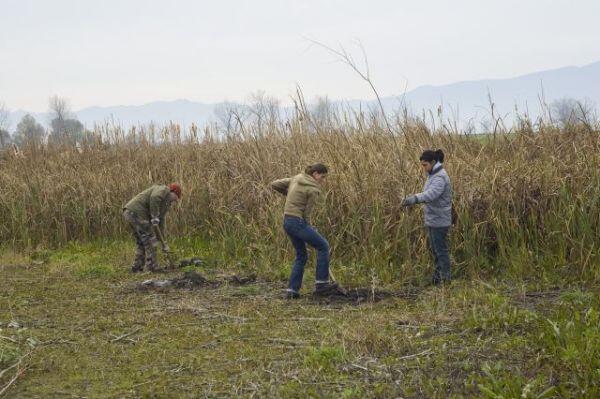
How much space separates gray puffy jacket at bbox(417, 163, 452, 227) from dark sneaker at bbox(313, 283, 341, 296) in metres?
1.43

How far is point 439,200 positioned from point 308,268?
7.92ft

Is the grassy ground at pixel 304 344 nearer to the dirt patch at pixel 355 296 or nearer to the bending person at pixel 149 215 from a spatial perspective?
the dirt patch at pixel 355 296

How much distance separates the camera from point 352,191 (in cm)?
1009

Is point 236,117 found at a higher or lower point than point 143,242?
higher

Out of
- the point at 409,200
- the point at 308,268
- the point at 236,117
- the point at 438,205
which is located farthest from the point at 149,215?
the point at 438,205

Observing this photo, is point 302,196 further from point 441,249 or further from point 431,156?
point 441,249

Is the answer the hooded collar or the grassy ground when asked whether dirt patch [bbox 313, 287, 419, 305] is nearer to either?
the grassy ground

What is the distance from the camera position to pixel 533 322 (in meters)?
6.35

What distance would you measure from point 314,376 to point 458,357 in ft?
4.02

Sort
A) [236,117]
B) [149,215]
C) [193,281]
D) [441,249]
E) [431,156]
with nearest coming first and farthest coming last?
[431,156]
[441,249]
[193,281]
[149,215]
[236,117]

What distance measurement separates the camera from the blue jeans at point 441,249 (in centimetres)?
884

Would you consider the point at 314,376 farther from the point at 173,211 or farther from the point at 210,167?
the point at 210,167

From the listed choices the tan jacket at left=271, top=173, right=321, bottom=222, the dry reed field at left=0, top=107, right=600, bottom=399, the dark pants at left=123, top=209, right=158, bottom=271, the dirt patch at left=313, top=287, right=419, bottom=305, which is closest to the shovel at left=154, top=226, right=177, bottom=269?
the dark pants at left=123, top=209, right=158, bottom=271

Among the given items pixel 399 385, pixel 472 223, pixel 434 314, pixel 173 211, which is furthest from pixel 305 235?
pixel 173 211
